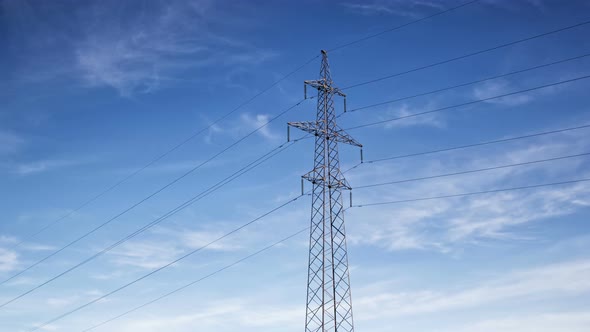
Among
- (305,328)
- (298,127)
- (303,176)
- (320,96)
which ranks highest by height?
(320,96)

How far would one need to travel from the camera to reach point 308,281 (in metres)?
45.7

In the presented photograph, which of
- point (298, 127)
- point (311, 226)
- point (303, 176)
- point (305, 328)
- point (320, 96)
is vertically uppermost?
point (320, 96)

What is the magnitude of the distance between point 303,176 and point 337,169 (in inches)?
127

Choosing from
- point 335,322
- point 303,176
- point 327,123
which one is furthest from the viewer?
point 327,123

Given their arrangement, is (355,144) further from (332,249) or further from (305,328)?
(305,328)

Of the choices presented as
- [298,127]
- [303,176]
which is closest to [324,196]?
[303,176]

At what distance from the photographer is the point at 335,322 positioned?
4409cm

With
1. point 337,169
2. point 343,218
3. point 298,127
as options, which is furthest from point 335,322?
point 298,127

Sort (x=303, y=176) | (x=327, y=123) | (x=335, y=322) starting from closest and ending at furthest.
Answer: (x=335, y=322) → (x=303, y=176) → (x=327, y=123)

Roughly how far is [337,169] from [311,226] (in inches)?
204

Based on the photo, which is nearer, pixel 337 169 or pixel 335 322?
pixel 335 322

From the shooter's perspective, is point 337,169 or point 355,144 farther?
point 355,144

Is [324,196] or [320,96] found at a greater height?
[320,96]

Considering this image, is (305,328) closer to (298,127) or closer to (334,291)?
(334,291)
